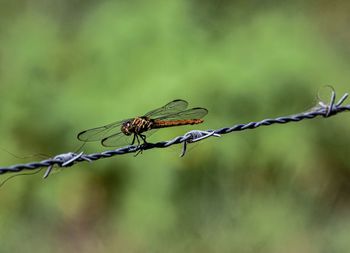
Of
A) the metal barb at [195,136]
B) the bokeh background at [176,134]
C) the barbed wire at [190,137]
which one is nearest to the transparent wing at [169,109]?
the barbed wire at [190,137]

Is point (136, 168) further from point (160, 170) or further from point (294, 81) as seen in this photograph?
point (294, 81)

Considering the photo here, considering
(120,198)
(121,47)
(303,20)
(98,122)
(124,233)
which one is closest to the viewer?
(124,233)

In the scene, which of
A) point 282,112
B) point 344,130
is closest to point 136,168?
point 282,112

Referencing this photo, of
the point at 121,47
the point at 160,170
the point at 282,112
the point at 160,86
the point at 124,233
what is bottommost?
the point at 124,233

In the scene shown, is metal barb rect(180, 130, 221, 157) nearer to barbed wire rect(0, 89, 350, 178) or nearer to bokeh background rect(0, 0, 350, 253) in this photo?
barbed wire rect(0, 89, 350, 178)

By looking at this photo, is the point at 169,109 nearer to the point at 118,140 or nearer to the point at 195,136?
the point at 118,140
